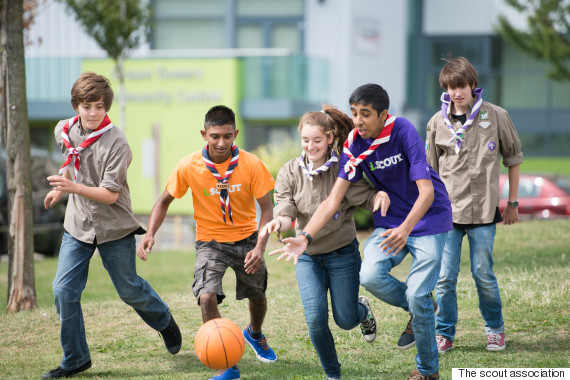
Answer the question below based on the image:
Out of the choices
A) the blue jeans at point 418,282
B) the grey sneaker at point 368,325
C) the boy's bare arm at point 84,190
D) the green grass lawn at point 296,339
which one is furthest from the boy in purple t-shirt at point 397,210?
the boy's bare arm at point 84,190

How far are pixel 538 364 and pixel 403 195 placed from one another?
169cm

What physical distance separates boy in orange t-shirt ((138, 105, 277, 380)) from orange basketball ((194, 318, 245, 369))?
0.83ft

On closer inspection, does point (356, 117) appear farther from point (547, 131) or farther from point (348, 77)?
point (547, 131)

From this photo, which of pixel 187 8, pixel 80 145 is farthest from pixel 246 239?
pixel 187 8

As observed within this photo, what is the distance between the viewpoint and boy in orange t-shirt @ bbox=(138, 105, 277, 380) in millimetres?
5703

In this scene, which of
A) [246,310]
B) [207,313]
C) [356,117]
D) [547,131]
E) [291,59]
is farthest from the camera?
[547,131]

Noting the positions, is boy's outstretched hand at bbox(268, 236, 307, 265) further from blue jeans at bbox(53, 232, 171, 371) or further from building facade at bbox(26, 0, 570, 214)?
building facade at bbox(26, 0, 570, 214)

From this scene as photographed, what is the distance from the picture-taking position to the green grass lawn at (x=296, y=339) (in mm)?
5984

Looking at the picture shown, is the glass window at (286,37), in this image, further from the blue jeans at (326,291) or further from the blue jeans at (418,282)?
the blue jeans at (418,282)

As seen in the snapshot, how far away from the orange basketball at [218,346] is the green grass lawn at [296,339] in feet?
1.72

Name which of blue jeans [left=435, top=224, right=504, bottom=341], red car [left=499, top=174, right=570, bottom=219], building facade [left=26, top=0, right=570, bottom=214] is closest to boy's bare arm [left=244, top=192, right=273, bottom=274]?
blue jeans [left=435, top=224, right=504, bottom=341]

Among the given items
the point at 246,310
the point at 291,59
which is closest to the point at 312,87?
the point at 291,59

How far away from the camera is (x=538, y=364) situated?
18.7ft

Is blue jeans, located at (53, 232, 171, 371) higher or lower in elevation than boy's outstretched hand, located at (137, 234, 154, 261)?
lower
